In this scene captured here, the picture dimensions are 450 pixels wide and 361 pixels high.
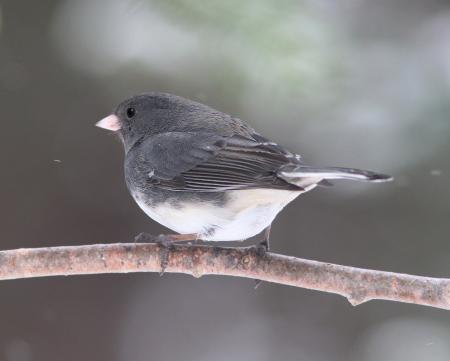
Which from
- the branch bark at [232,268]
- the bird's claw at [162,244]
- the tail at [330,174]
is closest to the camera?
the tail at [330,174]

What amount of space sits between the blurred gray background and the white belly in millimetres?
541

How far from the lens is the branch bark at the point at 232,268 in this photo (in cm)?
222

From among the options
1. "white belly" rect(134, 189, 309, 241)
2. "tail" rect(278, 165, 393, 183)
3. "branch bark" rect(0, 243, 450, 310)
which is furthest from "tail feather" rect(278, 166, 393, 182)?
"branch bark" rect(0, 243, 450, 310)

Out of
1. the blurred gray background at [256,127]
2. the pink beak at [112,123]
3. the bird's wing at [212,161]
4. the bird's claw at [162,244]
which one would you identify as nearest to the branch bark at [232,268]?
the bird's claw at [162,244]

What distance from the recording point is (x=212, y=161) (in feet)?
8.87

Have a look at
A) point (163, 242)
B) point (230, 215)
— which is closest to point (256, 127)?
point (230, 215)

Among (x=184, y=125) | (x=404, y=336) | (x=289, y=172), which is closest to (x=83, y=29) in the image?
(x=184, y=125)

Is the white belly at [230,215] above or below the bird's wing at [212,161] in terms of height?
below

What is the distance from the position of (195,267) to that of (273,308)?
1.66m

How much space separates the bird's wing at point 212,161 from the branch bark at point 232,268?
27cm

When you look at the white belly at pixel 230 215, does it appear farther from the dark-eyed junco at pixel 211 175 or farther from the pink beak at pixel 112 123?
the pink beak at pixel 112 123

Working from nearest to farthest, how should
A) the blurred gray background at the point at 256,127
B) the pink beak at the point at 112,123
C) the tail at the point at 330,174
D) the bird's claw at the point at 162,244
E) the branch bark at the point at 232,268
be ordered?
the tail at the point at 330,174, the branch bark at the point at 232,268, the bird's claw at the point at 162,244, the blurred gray background at the point at 256,127, the pink beak at the point at 112,123

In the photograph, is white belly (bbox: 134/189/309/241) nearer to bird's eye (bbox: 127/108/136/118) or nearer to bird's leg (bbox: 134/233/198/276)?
bird's leg (bbox: 134/233/198/276)

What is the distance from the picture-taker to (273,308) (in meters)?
3.97
